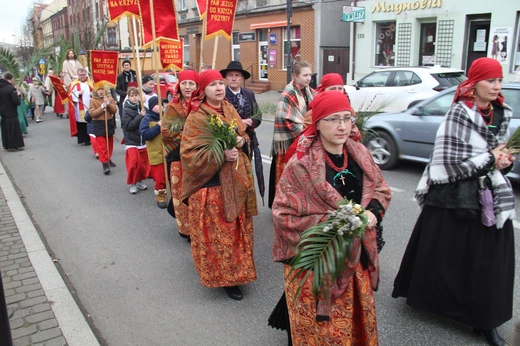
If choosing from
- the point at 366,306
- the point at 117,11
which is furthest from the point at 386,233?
the point at 117,11

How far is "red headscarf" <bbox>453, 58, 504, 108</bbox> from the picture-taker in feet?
10.2

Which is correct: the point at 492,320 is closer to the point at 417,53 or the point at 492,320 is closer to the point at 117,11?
the point at 117,11

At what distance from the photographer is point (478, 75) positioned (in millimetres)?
3158

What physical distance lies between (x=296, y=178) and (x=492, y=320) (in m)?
1.75

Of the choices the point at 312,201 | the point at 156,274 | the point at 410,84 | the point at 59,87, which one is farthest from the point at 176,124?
the point at 410,84

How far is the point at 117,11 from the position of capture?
648 centimetres

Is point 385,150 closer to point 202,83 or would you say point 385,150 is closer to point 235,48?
point 202,83

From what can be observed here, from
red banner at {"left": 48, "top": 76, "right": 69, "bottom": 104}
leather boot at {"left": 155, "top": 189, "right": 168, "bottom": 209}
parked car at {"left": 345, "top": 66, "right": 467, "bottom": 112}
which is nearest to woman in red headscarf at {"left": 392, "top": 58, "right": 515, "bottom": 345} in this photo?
leather boot at {"left": 155, "top": 189, "right": 168, "bottom": 209}

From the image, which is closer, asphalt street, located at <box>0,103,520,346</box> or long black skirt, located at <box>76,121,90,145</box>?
asphalt street, located at <box>0,103,520,346</box>

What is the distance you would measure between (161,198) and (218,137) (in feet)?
10.7

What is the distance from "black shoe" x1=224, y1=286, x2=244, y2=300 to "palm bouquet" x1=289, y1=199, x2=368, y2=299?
1796 millimetres

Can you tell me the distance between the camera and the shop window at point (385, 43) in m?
20.0

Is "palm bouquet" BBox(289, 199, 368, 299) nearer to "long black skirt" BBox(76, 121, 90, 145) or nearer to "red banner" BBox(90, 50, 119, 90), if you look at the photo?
"red banner" BBox(90, 50, 119, 90)

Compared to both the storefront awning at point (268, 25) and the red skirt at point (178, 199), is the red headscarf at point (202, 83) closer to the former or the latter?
the red skirt at point (178, 199)
